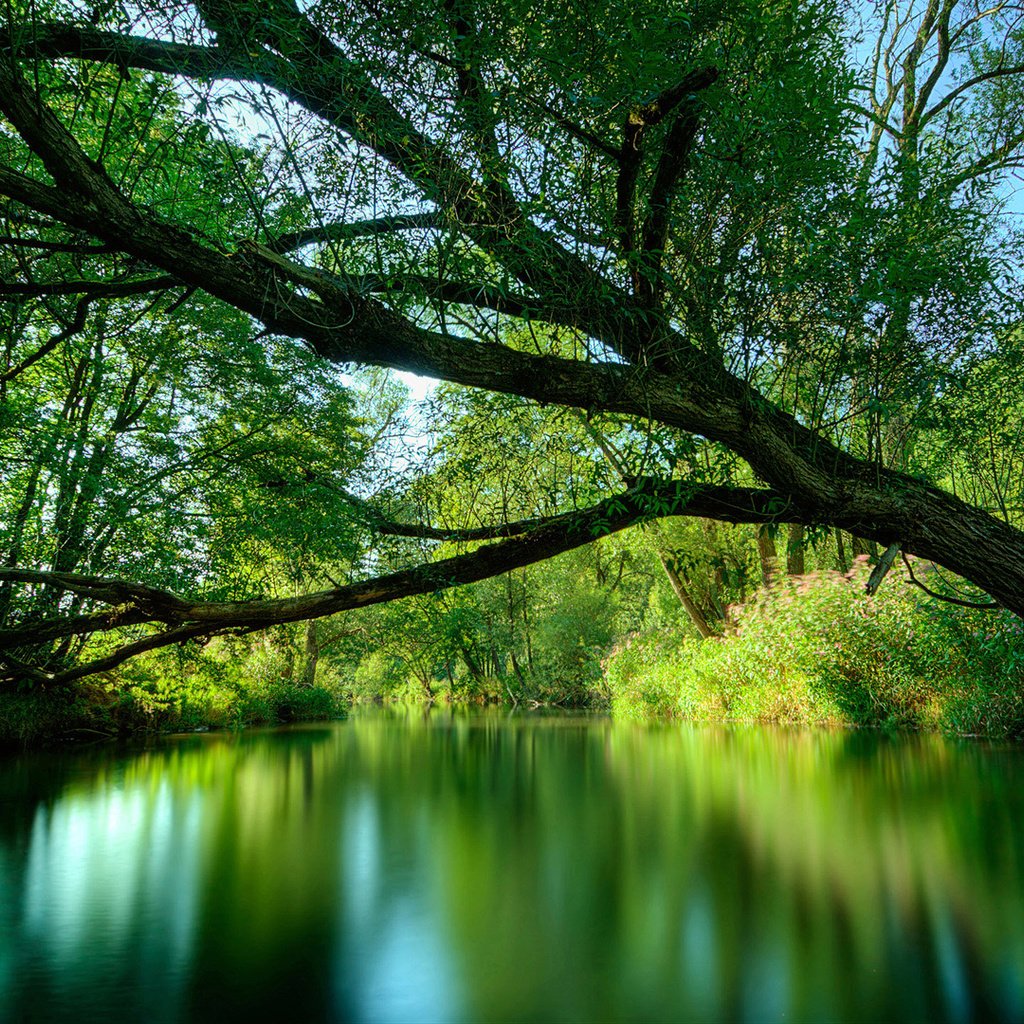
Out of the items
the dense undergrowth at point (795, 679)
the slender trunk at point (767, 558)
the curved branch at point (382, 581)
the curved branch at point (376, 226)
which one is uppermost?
the curved branch at point (376, 226)

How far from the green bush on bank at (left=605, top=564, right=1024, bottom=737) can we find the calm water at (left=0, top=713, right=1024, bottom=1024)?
1.24 m

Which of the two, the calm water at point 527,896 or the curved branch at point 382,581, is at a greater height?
the curved branch at point 382,581

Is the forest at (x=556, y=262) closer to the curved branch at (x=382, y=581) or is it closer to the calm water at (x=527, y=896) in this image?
the curved branch at (x=382, y=581)

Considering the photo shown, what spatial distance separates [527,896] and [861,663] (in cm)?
936

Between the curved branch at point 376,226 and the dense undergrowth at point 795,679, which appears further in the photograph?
the dense undergrowth at point 795,679

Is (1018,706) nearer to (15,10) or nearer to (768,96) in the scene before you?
(768,96)

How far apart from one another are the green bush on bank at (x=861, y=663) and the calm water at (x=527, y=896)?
48.8 inches

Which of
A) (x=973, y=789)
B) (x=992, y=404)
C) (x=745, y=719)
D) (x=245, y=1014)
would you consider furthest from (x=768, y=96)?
(x=745, y=719)

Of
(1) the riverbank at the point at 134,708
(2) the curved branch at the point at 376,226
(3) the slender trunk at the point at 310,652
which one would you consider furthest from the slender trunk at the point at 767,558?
(3) the slender trunk at the point at 310,652

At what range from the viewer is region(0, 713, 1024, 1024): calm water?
2.71m

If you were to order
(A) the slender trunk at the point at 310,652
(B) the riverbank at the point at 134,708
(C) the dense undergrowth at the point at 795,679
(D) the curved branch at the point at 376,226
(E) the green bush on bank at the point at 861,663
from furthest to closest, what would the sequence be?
(A) the slender trunk at the point at 310,652
(B) the riverbank at the point at 134,708
(C) the dense undergrowth at the point at 795,679
(E) the green bush on bank at the point at 861,663
(D) the curved branch at the point at 376,226

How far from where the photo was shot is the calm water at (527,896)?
271 cm

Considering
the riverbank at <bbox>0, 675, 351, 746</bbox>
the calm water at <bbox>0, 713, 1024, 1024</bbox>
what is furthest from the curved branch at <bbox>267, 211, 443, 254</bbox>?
the riverbank at <bbox>0, 675, 351, 746</bbox>

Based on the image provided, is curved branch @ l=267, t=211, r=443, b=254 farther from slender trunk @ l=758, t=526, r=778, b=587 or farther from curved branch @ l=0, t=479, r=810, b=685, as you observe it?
slender trunk @ l=758, t=526, r=778, b=587
